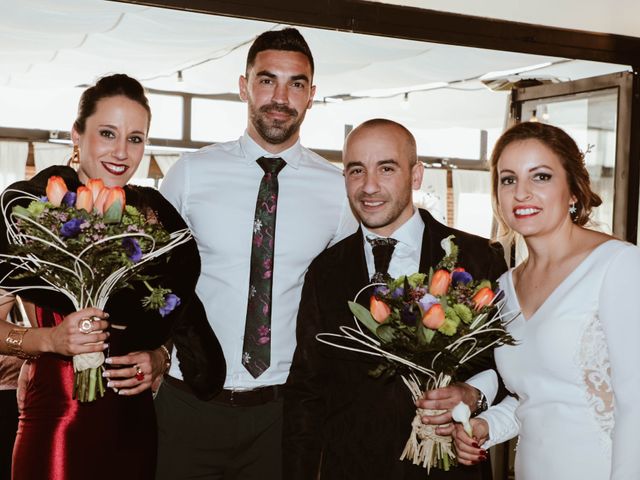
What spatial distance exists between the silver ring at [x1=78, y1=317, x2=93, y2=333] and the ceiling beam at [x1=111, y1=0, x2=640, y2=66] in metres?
1.46

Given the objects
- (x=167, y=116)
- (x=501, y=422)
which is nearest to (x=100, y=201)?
(x=501, y=422)

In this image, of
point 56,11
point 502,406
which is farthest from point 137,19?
point 502,406

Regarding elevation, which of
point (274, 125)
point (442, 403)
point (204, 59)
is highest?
point (204, 59)

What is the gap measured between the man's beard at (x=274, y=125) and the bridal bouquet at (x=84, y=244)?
755mm

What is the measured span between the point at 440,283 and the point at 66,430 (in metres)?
1.16

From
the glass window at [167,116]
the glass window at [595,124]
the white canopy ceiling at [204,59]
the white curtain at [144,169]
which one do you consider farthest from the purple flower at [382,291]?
the white curtain at [144,169]

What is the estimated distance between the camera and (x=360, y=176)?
261cm

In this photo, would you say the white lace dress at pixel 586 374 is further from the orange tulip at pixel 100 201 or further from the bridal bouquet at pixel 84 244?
the orange tulip at pixel 100 201

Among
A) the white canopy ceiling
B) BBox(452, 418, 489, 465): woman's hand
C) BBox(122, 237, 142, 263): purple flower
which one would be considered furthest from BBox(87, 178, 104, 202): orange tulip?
the white canopy ceiling

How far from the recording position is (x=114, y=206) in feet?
6.67

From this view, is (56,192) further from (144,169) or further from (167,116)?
(144,169)

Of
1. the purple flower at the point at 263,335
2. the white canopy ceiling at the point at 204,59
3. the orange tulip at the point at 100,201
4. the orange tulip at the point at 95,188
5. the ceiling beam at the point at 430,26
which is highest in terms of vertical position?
the white canopy ceiling at the point at 204,59

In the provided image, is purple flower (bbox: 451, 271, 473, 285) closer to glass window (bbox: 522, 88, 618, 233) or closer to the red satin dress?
the red satin dress

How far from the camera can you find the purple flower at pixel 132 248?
2.05m
